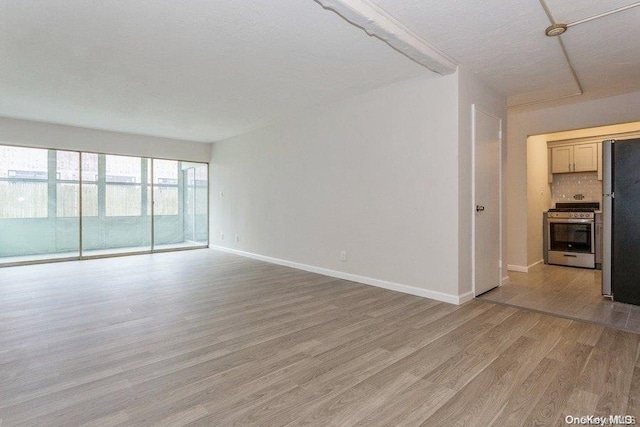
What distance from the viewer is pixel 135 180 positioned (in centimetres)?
734

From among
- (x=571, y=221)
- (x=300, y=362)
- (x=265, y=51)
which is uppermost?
(x=265, y=51)

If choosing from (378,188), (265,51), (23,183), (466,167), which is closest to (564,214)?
(466,167)

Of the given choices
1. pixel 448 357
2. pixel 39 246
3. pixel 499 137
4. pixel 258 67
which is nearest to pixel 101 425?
pixel 448 357

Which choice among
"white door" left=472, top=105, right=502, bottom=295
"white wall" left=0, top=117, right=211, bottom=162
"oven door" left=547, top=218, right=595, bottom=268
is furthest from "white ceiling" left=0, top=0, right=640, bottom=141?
"oven door" left=547, top=218, right=595, bottom=268

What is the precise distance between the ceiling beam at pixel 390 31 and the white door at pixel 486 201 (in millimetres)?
909

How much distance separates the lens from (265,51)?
10.4 ft

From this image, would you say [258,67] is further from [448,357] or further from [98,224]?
[98,224]

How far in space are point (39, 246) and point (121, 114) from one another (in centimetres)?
318

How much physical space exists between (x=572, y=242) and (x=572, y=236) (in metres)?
0.10

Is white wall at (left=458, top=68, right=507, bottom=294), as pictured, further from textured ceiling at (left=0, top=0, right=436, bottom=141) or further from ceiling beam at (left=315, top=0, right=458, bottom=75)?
textured ceiling at (left=0, top=0, right=436, bottom=141)

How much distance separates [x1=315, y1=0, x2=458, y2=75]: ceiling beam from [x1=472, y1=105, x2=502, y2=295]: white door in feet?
2.98

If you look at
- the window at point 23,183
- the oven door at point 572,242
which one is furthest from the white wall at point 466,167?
the window at point 23,183

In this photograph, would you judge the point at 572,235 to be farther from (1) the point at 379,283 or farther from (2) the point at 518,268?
(1) the point at 379,283

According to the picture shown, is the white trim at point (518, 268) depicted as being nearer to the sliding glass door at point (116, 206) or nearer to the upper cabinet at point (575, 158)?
the upper cabinet at point (575, 158)
